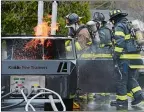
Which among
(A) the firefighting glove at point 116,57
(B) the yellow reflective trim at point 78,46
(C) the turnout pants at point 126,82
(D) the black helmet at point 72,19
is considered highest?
(D) the black helmet at point 72,19

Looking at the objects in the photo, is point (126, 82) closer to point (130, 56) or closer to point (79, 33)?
point (130, 56)

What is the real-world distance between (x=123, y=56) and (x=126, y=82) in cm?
37

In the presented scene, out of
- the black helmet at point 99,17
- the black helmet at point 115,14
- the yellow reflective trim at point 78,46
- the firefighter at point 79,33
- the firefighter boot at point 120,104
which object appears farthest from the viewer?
the black helmet at point 99,17

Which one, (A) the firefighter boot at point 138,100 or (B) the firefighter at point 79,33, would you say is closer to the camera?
(A) the firefighter boot at point 138,100

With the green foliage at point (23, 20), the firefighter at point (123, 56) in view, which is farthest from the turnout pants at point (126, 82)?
the green foliage at point (23, 20)

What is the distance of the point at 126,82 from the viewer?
5.96m

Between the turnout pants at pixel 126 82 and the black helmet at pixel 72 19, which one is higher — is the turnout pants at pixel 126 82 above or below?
below

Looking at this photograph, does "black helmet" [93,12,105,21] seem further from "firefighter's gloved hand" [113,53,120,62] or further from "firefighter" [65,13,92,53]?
"firefighter's gloved hand" [113,53,120,62]

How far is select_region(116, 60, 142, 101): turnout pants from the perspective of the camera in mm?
5863

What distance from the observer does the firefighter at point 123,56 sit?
5.74 metres

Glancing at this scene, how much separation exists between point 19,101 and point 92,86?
1.74 meters

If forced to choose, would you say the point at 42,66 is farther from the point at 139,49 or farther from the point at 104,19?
the point at 104,19

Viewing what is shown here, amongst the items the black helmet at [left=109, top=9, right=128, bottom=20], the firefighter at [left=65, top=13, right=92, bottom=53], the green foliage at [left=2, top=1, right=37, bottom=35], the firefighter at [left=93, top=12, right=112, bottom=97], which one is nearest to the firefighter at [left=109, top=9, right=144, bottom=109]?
the black helmet at [left=109, top=9, right=128, bottom=20]

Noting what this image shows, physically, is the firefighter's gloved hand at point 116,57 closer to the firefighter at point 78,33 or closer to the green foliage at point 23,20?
the firefighter at point 78,33
